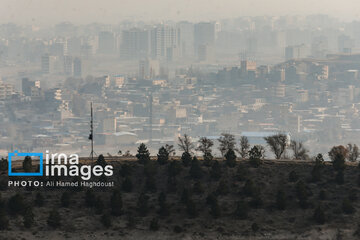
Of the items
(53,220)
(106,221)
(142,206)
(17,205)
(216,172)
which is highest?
(216,172)

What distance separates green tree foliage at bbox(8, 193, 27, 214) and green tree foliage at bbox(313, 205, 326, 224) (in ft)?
47.2

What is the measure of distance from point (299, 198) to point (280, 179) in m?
3.35

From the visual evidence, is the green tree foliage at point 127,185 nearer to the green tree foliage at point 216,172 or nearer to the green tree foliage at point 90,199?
the green tree foliage at point 90,199

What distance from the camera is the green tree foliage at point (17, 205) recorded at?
125ft

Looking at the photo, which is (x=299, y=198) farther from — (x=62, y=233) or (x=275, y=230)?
(x=62, y=233)

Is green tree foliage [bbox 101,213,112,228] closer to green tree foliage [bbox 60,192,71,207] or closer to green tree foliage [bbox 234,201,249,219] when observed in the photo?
green tree foliage [bbox 60,192,71,207]

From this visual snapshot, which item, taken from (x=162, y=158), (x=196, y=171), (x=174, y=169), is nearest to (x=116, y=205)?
(x=174, y=169)

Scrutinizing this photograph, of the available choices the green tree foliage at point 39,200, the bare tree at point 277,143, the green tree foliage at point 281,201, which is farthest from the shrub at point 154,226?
the bare tree at point 277,143

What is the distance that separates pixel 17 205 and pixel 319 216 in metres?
14.9

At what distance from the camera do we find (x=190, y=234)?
1465 inches

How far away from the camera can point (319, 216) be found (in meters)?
38.1

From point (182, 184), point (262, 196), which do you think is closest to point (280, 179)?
point (262, 196)

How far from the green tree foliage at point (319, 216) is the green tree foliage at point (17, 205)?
47.2ft

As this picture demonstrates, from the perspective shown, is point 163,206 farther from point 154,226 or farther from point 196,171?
point 196,171
